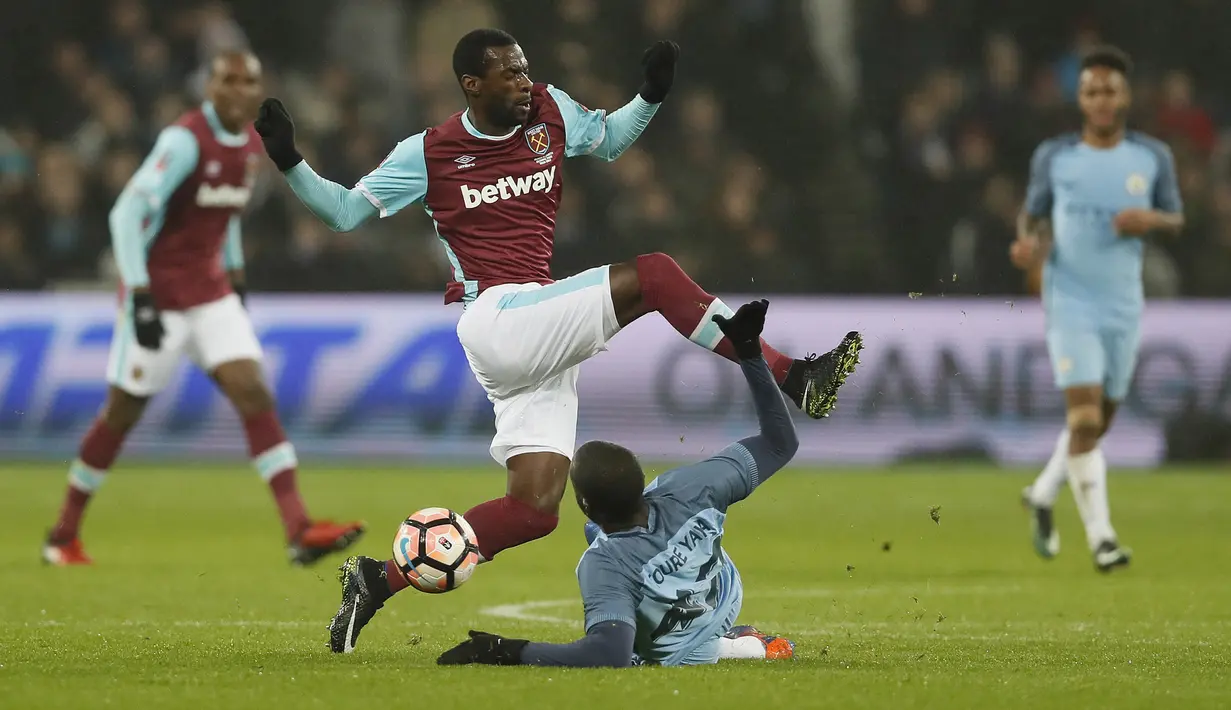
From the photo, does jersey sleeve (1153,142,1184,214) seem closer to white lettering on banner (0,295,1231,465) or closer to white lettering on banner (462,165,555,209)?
white lettering on banner (0,295,1231,465)

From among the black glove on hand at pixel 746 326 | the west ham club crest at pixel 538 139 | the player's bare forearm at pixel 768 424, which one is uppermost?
the west ham club crest at pixel 538 139

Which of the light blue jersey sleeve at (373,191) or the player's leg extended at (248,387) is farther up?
the light blue jersey sleeve at (373,191)

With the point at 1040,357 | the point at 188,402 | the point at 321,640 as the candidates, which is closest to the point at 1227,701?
the point at 321,640

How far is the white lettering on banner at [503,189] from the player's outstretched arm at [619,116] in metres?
0.19

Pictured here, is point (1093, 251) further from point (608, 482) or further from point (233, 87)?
point (608, 482)

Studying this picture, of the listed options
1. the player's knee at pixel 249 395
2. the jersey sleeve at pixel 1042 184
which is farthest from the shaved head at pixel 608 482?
the jersey sleeve at pixel 1042 184

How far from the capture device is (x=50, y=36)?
17.2 m

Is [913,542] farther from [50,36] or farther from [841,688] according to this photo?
[50,36]

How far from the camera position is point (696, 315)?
5.82 meters

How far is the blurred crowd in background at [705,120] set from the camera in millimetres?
15930

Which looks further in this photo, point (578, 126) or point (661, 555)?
point (578, 126)

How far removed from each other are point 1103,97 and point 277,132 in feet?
18.3

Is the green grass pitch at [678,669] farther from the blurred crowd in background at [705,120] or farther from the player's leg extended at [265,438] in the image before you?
the blurred crowd in background at [705,120]

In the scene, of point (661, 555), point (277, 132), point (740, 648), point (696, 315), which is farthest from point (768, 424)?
point (277, 132)
